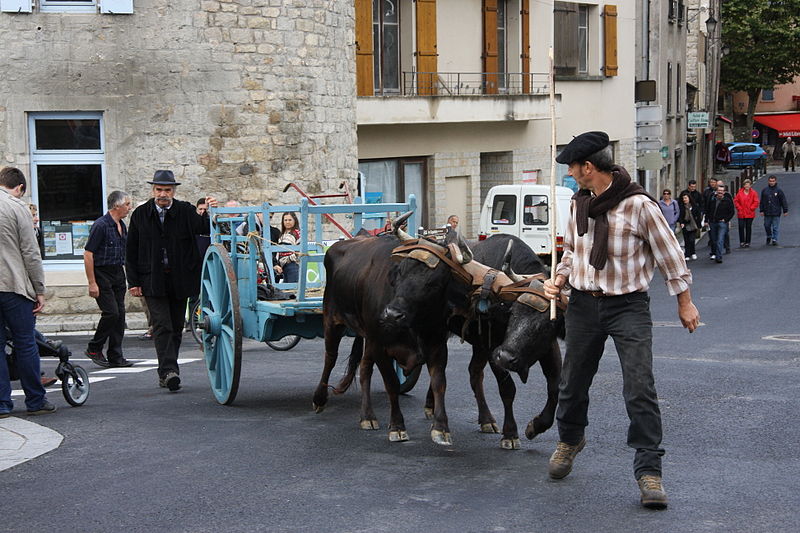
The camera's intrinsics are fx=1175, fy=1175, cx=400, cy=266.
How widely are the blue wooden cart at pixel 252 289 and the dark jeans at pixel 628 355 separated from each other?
2.83m

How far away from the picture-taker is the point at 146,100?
18672mm

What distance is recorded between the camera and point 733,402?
946 centimetres

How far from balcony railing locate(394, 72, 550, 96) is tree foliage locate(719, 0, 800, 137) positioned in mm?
38345

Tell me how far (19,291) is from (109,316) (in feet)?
11.8

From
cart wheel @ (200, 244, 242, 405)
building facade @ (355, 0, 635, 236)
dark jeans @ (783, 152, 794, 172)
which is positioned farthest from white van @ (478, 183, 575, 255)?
dark jeans @ (783, 152, 794, 172)

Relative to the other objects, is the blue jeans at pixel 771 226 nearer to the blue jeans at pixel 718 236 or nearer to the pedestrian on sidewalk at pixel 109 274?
the blue jeans at pixel 718 236

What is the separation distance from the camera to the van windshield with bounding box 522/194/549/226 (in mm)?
25594

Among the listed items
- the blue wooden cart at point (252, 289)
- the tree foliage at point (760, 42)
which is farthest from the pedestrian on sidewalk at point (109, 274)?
the tree foliage at point (760, 42)

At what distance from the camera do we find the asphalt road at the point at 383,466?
6.18 meters

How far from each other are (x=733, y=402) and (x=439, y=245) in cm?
328

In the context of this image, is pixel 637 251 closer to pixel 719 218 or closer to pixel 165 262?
pixel 165 262

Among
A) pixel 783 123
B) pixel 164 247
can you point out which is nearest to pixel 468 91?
pixel 164 247

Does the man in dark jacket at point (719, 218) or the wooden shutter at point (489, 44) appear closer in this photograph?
the man in dark jacket at point (719, 218)

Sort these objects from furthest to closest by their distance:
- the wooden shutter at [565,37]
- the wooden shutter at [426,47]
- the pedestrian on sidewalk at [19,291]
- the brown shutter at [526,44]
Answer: the wooden shutter at [565,37]
the brown shutter at [526,44]
the wooden shutter at [426,47]
the pedestrian on sidewalk at [19,291]
